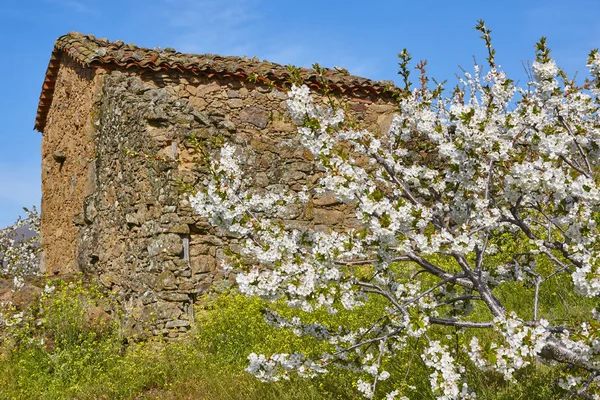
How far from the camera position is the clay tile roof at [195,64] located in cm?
1002

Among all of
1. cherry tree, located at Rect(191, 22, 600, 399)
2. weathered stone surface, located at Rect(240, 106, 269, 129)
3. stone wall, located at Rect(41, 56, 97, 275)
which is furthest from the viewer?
stone wall, located at Rect(41, 56, 97, 275)

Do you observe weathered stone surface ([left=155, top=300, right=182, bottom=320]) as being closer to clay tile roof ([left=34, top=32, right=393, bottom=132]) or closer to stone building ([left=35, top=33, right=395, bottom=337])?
stone building ([left=35, top=33, right=395, bottom=337])

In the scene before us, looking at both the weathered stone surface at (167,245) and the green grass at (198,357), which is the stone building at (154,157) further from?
the green grass at (198,357)

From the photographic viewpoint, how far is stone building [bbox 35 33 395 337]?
25.0 feet

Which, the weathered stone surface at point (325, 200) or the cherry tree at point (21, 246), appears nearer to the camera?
the weathered stone surface at point (325, 200)

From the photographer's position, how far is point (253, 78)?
4.42m

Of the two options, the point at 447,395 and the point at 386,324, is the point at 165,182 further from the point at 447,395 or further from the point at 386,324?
the point at 447,395

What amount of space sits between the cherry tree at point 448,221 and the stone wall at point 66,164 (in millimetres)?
6788

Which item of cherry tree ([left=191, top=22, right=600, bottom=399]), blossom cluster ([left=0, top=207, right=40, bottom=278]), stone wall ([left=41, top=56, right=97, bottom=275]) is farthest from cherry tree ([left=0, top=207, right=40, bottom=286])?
cherry tree ([left=191, top=22, right=600, bottom=399])

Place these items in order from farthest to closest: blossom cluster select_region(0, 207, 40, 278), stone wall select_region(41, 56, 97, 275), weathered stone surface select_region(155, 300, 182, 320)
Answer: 1. blossom cluster select_region(0, 207, 40, 278)
2. stone wall select_region(41, 56, 97, 275)
3. weathered stone surface select_region(155, 300, 182, 320)

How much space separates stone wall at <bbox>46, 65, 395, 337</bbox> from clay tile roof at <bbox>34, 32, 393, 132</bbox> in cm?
19

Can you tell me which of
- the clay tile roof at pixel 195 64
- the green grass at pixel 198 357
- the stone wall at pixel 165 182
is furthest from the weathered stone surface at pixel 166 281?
the clay tile roof at pixel 195 64

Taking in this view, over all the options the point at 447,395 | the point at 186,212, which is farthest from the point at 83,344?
the point at 447,395

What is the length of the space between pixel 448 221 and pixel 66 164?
9.50 metres
